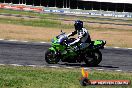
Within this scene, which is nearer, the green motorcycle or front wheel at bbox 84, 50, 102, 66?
the green motorcycle

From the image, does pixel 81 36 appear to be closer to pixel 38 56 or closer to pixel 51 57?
pixel 51 57

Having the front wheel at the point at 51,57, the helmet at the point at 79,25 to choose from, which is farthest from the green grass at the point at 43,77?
the helmet at the point at 79,25

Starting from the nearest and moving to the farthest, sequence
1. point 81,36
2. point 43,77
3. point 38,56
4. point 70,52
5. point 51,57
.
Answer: point 43,77 < point 81,36 < point 70,52 < point 51,57 < point 38,56

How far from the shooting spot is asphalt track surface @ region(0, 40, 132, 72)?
19750 mm

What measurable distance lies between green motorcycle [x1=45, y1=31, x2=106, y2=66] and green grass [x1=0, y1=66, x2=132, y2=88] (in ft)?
4.25

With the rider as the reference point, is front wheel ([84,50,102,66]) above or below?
below

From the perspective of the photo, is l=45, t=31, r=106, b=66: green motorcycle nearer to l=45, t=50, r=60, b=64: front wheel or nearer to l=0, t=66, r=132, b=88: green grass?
l=45, t=50, r=60, b=64: front wheel

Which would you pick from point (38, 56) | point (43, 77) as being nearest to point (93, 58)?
point (38, 56)

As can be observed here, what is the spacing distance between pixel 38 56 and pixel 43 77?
646cm

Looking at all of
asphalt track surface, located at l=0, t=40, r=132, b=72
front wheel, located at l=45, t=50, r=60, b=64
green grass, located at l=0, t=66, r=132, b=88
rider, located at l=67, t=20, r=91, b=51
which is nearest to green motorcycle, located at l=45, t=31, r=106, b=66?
front wheel, located at l=45, t=50, r=60, b=64

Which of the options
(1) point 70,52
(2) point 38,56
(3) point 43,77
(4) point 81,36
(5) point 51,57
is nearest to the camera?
(3) point 43,77

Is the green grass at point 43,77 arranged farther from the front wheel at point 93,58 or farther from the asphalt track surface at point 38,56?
the asphalt track surface at point 38,56

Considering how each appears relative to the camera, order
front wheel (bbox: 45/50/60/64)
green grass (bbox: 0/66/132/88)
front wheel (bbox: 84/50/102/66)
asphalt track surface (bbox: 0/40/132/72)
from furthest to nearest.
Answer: asphalt track surface (bbox: 0/40/132/72) < front wheel (bbox: 84/50/102/66) < front wheel (bbox: 45/50/60/64) < green grass (bbox: 0/66/132/88)

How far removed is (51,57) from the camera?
19.5 metres
